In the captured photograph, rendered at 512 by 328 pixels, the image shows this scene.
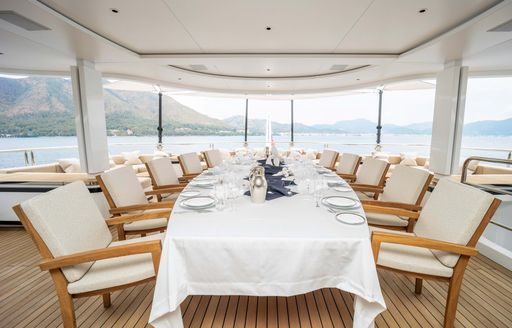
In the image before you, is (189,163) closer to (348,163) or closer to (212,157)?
(212,157)

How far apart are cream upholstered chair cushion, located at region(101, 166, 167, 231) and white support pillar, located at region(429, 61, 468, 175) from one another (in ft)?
16.1

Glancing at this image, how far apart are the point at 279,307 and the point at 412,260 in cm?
92

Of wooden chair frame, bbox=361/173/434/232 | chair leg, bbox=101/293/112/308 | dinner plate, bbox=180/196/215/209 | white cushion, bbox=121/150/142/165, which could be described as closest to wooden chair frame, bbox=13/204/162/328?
dinner plate, bbox=180/196/215/209

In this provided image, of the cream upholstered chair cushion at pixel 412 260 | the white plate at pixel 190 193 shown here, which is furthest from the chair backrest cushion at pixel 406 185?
the white plate at pixel 190 193

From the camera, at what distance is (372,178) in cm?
283

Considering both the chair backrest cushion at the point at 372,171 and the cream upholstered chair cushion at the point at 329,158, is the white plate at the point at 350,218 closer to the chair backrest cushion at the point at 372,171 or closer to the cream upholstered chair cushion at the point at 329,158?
the chair backrest cushion at the point at 372,171

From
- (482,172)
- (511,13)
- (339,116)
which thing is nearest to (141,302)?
(511,13)

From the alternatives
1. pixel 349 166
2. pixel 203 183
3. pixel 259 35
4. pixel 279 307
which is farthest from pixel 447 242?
pixel 259 35

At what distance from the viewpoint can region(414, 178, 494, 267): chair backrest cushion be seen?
126 centimetres

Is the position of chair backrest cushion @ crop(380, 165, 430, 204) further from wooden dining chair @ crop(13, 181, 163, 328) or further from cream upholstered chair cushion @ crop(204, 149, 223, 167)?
cream upholstered chair cushion @ crop(204, 149, 223, 167)

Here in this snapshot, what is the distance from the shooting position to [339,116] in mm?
20109

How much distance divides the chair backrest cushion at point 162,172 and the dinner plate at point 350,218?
2.19 m

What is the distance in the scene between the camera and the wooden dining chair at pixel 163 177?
8.57 ft

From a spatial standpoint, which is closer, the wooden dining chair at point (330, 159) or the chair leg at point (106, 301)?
the chair leg at point (106, 301)
